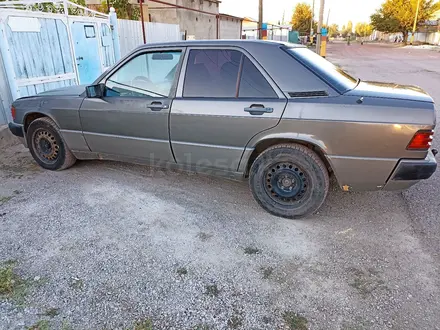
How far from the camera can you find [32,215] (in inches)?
139

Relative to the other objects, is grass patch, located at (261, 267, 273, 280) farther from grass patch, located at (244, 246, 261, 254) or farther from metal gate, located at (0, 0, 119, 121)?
metal gate, located at (0, 0, 119, 121)

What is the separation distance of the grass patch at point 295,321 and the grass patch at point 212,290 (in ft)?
1.68

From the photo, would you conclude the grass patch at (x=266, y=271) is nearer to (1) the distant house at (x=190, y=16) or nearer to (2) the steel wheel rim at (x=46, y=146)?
(2) the steel wheel rim at (x=46, y=146)

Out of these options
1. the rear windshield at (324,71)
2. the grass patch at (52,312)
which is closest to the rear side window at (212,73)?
the rear windshield at (324,71)

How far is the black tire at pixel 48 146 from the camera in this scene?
4496mm

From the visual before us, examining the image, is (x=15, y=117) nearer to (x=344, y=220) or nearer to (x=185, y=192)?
(x=185, y=192)

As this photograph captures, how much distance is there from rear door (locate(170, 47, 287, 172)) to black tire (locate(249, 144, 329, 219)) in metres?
0.28

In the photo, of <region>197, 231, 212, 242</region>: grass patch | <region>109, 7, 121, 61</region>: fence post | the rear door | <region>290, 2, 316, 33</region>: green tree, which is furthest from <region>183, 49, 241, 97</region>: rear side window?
<region>290, 2, 316, 33</region>: green tree

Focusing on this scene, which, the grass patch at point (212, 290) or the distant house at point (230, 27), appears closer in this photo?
the grass patch at point (212, 290)

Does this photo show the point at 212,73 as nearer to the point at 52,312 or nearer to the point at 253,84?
the point at 253,84

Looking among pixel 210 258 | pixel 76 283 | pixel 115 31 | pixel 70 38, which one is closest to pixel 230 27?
pixel 115 31

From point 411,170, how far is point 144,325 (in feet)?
8.43

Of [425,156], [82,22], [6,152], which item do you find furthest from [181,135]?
[82,22]

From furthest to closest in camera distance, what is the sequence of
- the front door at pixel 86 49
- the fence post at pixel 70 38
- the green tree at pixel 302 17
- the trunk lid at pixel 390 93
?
the green tree at pixel 302 17
the front door at pixel 86 49
the fence post at pixel 70 38
the trunk lid at pixel 390 93
